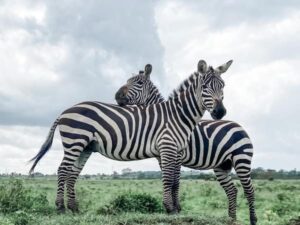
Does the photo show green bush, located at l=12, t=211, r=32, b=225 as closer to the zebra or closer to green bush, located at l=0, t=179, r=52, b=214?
the zebra

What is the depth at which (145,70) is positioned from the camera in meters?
12.7

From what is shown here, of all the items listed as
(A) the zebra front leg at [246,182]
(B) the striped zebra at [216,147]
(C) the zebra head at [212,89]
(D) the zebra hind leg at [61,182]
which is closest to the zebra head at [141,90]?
(B) the striped zebra at [216,147]

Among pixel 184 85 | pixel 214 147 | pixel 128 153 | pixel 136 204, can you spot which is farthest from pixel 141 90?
pixel 136 204

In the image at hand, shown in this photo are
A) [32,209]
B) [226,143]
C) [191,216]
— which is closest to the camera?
[191,216]

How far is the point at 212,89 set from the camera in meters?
11.0

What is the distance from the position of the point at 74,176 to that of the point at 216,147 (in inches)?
138

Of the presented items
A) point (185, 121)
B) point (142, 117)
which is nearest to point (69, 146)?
point (142, 117)

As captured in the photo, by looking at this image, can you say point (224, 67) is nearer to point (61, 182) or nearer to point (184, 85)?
point (184, 85)

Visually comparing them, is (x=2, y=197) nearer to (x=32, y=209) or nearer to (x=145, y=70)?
(x=32, y=209)

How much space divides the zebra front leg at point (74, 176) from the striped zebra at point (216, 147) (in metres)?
1.49

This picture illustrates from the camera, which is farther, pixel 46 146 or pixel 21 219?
pixel 46 146

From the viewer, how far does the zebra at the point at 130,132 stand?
35.8 feet

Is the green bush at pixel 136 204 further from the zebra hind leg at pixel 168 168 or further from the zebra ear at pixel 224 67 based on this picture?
the zebra ear at pixel 224 67

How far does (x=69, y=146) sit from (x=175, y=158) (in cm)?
217
